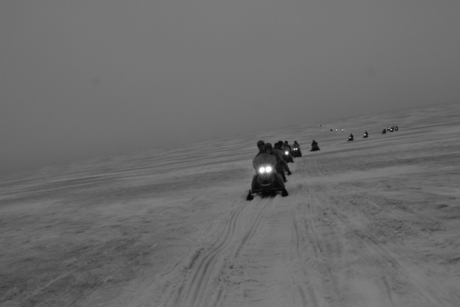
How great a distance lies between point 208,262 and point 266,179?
5.68 m

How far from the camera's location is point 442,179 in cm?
973

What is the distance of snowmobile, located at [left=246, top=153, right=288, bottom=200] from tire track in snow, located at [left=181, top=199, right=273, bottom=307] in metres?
2.44

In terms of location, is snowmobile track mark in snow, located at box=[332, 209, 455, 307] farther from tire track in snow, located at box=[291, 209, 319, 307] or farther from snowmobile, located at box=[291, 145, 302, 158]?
snowmobile, located at box=[291, 145, 302, 158]

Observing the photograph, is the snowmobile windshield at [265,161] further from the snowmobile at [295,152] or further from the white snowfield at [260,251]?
the snowmobile at [295,152]

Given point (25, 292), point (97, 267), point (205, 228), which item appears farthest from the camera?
point (205, 228)

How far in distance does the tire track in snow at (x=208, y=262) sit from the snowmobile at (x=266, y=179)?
96.0 inches

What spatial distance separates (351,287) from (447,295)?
103cm

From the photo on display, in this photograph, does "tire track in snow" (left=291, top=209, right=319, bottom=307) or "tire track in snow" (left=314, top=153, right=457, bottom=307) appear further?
"tire track in snow" (left=291, top=209, right=319, bottom=307)

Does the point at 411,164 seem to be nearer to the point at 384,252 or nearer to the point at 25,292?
the point at 384,252

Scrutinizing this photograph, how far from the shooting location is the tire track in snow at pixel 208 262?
4355mm

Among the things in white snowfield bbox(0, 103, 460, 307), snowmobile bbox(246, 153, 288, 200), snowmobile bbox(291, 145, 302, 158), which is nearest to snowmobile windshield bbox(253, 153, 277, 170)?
snowmobile bbox(246, 153, 288, 200)

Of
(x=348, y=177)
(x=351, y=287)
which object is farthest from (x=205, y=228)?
(x=348, y=177)

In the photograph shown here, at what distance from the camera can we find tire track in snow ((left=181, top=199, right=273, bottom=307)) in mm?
4355

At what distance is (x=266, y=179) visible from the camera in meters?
10.9
